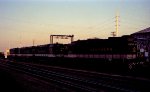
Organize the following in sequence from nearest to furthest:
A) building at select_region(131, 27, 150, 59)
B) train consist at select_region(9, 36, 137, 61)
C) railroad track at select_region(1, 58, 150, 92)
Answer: railroad track at select_region(1, 58, 150, 92) → train consist at select_region(9, 36, 137, 61) → building at select_region(131, 27, 150, 59)

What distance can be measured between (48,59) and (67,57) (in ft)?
27.7

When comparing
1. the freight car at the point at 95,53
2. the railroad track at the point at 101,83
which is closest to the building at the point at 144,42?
the freight car at the point at 95,53

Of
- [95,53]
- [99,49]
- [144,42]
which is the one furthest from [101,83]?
[144,42]

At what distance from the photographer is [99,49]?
29641 mm

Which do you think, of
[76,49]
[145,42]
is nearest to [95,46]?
[76,49]

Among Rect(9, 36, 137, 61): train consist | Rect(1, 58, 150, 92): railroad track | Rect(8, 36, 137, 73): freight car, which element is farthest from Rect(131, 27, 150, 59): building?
Rect(1, 58, 150, 92): railroad track

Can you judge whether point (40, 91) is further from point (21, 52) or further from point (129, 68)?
point (21, 52)

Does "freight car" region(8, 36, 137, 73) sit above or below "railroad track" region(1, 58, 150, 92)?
above

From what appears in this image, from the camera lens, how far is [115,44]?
2661 centimetres

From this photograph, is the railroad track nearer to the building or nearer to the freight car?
the freight car

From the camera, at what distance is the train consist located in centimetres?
2541

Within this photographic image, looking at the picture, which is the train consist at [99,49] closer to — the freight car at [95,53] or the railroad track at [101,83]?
the freight car at [95,53]

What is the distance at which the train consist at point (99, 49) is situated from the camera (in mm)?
25406

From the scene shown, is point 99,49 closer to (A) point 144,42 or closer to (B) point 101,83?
(A) point 144,42
